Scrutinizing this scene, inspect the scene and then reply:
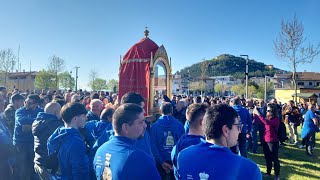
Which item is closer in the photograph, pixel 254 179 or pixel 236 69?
pixel 254 179

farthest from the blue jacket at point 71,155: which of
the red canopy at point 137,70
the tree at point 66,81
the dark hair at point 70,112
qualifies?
the tree at point 66,81

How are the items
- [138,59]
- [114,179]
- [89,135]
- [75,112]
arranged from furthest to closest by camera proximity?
[138,59]
[89,135]
[75,112]
[114,179]

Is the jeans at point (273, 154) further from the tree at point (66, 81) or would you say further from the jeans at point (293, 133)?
the tree at point (66, 81)

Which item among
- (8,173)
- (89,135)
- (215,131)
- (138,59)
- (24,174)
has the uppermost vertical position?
(138,59)

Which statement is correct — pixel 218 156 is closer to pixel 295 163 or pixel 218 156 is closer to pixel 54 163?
pixel 54 163

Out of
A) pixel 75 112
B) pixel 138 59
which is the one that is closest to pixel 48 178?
pixel 75 112

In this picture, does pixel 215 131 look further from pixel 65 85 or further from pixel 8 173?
pixel 65 85

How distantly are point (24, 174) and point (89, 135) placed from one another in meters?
2.65

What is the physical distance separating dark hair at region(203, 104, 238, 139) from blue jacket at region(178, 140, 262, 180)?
0.33 ft

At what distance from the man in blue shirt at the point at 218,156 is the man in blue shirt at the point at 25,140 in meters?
4.77

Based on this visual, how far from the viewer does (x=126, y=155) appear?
2.46 meters

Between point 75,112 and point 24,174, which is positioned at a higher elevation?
point 75,112

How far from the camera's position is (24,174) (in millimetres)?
6293

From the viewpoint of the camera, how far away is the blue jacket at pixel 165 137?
5.27m
